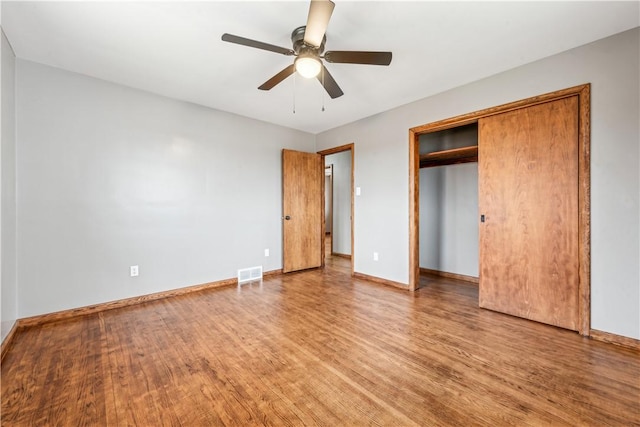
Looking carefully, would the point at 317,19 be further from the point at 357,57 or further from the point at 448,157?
the point at 448,157

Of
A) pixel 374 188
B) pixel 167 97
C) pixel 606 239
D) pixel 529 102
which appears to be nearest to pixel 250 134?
pixel 167 97

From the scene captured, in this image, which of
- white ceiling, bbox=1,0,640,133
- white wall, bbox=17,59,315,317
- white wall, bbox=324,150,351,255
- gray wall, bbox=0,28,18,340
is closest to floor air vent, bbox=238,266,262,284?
white wall, bbox=17,59,315,317

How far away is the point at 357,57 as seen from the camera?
195cm

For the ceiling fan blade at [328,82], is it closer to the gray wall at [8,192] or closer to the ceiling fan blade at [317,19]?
the ceiling fan blade at [317,19]

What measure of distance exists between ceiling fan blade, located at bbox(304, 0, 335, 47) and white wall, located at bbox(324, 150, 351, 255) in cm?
423

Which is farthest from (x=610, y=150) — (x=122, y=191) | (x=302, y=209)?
(x=122, y=191)

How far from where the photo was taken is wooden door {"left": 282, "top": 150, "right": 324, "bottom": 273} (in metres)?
4.46

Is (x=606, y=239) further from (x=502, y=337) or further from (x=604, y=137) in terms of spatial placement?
(x=502, y=337)

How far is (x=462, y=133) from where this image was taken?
385 cm

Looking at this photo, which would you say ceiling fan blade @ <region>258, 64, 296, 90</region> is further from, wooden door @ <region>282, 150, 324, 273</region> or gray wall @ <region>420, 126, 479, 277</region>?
gray wall @ <region>420, 126, 479, 277</region>

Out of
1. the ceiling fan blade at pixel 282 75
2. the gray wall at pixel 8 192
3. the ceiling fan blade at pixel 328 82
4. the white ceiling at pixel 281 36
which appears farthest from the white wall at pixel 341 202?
the gray wall at pixel 8 192

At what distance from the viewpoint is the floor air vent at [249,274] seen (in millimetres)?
3918

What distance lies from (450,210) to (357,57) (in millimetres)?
2997

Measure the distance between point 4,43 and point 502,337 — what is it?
15.6 feet
